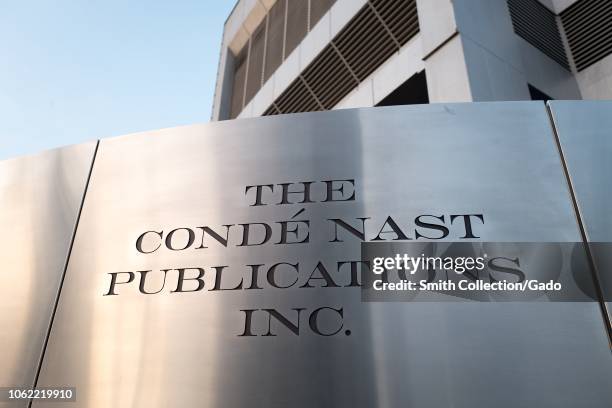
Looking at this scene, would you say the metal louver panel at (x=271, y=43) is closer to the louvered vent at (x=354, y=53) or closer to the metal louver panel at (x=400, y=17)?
the louvered vent at (x=354, y=53)

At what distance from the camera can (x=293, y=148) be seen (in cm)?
294

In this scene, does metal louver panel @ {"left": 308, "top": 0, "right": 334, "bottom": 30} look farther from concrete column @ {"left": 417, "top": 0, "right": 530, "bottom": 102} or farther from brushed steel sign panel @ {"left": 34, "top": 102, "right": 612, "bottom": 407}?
brushed steel sign panel @ {"left": 34, "top": 102, "right": 612, "bottom": 407}

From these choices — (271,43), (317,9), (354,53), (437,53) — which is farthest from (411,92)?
(271,43)

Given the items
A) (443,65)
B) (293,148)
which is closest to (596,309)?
(293,148)

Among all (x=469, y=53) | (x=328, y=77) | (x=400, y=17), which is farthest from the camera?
(x=328, y=77)

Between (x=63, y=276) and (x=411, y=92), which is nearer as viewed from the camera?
(x=63, y=276)

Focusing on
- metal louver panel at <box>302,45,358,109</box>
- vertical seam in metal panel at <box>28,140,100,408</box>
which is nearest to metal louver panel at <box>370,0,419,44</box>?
metal louver panel at <box>302,45,358,109</box>

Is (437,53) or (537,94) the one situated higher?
(437,53)

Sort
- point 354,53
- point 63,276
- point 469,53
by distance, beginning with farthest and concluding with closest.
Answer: point 354,53 < point 469,53 < point 63,276

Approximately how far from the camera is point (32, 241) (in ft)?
10.3

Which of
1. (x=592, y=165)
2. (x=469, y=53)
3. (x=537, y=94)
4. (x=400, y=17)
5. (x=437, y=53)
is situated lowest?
(x=592, y=165)

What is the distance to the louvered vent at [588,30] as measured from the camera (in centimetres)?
878

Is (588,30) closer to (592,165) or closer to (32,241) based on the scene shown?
(592,165)

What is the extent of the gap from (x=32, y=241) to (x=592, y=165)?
3.67 m
